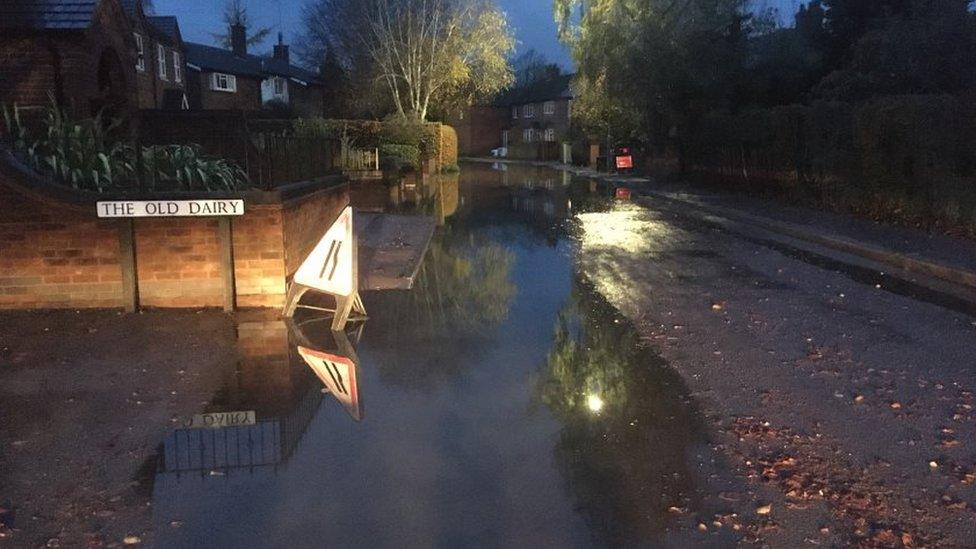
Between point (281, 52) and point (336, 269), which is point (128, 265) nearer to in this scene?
point (336, 269)

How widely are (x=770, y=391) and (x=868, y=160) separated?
1239 centimetres

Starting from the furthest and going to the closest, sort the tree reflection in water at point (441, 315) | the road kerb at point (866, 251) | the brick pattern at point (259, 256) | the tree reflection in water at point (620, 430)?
1. the road kerb at point (866, 251)
2. the brick pattern at point (259, 256)
3. the tree reflection in water at point (441, 315)
4. the tree reflection in water at point (620, 430)

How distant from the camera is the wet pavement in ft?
14.9

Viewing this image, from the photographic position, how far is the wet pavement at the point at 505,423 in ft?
14.9

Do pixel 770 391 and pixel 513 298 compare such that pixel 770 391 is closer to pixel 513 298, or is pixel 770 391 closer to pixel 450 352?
pixel 450 352

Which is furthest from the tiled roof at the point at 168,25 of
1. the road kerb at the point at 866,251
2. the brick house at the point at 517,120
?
the brick house at the point at 517,120

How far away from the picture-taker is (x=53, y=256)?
9.55 m

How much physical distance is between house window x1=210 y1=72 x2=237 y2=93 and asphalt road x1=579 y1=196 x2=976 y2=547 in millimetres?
38871

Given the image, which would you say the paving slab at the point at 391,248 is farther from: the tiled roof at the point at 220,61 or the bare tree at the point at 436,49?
the tiled roof at the point at 220,61

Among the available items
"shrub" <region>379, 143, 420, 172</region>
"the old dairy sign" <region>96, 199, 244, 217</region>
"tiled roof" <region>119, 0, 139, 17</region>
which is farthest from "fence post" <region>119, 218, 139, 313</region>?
"shrub" <region>379, 143, 420, 172</region>

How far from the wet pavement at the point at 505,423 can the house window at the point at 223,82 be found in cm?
4038

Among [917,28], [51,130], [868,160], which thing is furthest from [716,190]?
[51,130]

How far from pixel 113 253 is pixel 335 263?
2550mm

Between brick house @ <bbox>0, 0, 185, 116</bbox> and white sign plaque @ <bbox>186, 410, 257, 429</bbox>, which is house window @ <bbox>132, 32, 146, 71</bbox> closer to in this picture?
brick house @ <bbox>0, 0, 185, 116</bbox>
